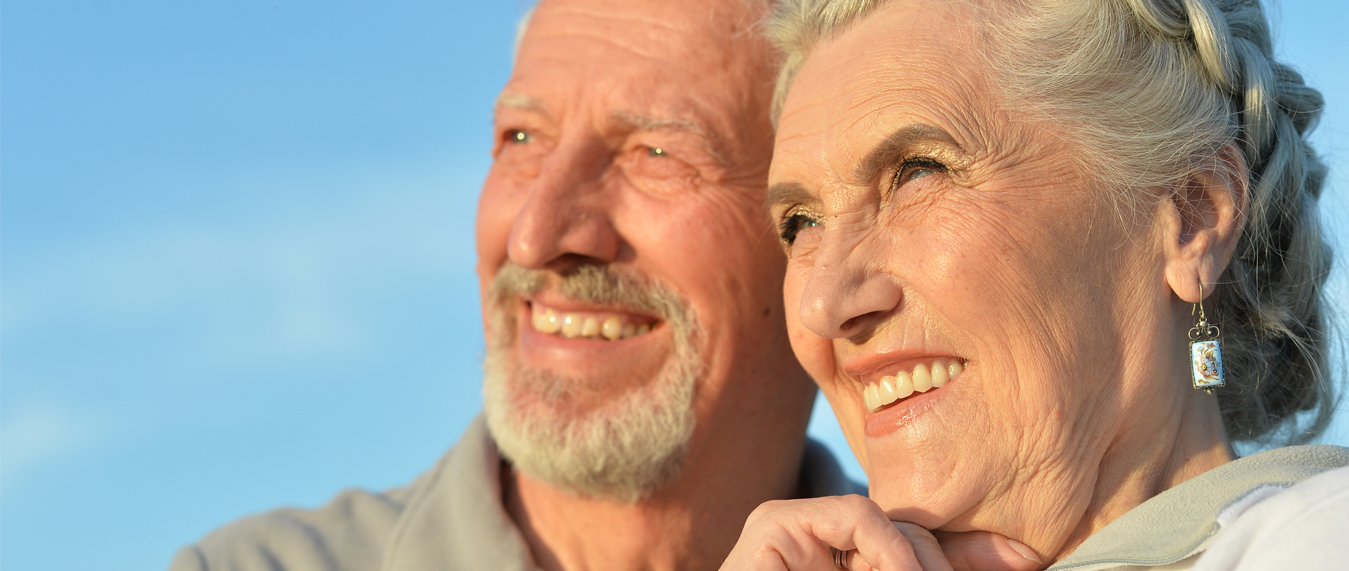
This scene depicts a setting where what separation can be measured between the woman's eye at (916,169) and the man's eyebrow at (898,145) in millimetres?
27

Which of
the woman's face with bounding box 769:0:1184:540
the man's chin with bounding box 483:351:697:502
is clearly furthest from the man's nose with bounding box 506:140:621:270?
the woman's face with bounding box 769:0:1184:540

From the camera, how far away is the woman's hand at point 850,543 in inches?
87.0

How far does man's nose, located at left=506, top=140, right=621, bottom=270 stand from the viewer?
11.3ft

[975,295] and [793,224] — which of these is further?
[793,224]

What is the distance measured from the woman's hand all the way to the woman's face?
0.05 m

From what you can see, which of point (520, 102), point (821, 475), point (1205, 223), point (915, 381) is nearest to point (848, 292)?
point (915, 381)

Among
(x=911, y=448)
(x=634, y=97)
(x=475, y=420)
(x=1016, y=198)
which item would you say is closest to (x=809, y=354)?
(x=911, y=448)

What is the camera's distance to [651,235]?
3.50 meters

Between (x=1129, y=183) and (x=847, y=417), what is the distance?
0.82 meters

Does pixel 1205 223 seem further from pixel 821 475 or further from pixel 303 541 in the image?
pixel 303 541

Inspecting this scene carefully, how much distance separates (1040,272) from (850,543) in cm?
65

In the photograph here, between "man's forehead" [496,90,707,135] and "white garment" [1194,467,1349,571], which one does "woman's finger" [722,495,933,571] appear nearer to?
"white garment" [1194,467,1349,571]

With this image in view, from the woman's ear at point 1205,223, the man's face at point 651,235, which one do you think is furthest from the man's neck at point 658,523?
the woman's ear at point 1205,223

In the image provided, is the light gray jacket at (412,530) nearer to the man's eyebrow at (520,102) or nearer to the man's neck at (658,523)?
the man's neck at (658,523)
